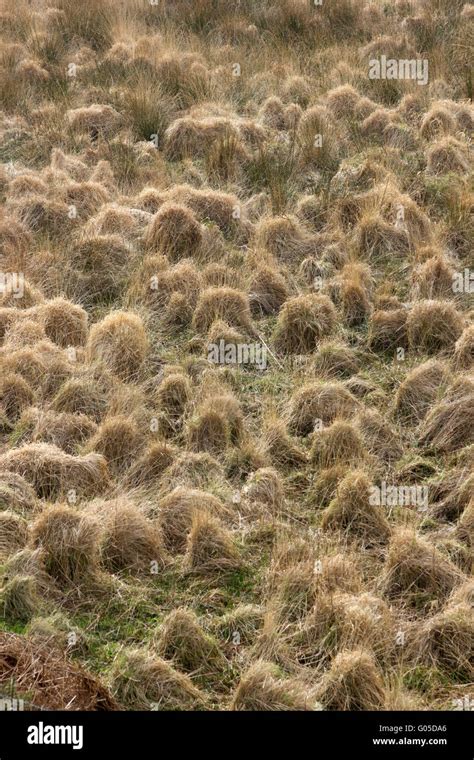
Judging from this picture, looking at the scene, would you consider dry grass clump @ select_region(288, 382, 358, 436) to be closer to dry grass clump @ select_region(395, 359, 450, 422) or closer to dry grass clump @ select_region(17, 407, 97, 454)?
dry grass clump @ select_region(395, 359, 450, 422)

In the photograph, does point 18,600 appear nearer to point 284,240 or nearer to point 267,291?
point 267,291

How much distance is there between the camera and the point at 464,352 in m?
7.54

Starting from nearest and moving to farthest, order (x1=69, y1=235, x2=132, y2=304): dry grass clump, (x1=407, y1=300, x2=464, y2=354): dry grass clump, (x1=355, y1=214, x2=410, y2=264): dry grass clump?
(x1=407, y1=300, x2=464, y2=354): dry grass clump → (x1=69, y1=235, x2=132, y2=304): dry grass clump → (x1=355, y1=214, x2=410, y2=264): dry grass clump

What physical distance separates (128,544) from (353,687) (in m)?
1.57

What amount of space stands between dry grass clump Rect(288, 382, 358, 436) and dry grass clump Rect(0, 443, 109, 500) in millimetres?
1387

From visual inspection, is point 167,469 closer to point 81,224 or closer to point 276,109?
point 81,224

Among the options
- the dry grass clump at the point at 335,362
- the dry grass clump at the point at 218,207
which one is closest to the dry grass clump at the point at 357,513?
the dry grass clump at the point at 335,362

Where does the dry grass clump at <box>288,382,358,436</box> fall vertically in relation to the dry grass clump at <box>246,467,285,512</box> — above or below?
above

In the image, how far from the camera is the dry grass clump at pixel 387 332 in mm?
7969

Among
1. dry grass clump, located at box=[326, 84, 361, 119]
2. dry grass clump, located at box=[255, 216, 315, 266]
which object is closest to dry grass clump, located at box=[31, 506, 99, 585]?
dry grass clump, located at box=[255, 216, 315, 266]

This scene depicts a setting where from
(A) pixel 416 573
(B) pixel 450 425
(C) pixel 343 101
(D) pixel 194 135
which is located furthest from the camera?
(C) pixel 343 101

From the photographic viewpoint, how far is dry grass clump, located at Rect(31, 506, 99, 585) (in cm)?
569

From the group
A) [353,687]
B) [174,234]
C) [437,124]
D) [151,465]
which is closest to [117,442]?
[151,465]

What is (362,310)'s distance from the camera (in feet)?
27.3
